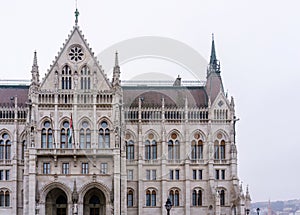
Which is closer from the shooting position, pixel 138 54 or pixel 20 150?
pixel 138 54

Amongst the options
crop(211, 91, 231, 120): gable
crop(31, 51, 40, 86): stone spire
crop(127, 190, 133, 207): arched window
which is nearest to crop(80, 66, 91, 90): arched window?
crop(31, 51, 40, 86): stone spire

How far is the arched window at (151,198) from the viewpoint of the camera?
283 ft

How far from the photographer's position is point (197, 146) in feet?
289

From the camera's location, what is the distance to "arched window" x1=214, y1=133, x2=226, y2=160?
88062mm

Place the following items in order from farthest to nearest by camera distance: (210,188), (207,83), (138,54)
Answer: (207,83)
(210,188)
(138,54)

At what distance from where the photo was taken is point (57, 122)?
81875 mm

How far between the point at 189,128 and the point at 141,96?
358 inches

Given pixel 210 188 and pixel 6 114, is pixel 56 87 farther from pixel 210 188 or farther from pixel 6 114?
pixel 210 188

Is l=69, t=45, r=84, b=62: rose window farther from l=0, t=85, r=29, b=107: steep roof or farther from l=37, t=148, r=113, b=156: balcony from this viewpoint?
l=37, t=148, r=113, b=156: balcony

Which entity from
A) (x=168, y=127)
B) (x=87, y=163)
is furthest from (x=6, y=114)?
(x=168, y=127)

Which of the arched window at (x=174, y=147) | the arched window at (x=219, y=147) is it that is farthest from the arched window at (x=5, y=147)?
the arched window at (x=219, y=147)

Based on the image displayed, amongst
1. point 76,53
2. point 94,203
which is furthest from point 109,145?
point 76,53

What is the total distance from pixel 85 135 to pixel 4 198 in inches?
589

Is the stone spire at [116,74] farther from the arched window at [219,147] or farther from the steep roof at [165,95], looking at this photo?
the arched window at [219,147]
